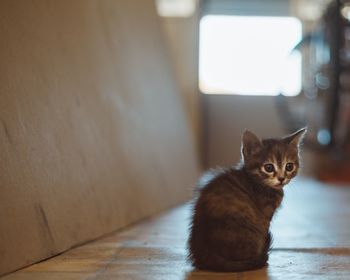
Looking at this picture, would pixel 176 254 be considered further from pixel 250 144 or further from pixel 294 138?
pixel 294 138

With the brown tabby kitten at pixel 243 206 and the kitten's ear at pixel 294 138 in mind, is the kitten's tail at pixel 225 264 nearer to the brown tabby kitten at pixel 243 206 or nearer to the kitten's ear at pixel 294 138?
the brown tabby kitten at pixel 243 206

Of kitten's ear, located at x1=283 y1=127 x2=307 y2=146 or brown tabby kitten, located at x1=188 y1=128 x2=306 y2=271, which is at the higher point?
kitten's ear, located at x1=283 y1=127 x2=307 y2=146

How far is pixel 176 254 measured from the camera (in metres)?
2.18

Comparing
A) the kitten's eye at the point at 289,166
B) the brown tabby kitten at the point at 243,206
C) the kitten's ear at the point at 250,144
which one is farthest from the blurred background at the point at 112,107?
the kitten's eye at the point at 289,166

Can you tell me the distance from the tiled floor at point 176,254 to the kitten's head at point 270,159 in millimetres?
323

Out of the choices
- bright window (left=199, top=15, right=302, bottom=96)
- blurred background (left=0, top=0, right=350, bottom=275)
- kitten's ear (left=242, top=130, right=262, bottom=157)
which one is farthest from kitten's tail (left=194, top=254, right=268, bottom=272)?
bright window (left=199, top=15, right=302, bottom=96)

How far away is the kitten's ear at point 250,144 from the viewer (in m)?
2.03

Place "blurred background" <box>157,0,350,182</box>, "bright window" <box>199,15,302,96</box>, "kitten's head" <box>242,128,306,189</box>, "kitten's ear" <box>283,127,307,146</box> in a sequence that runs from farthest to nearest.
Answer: "bright window" <box>199,15,302,96</box>, "blurred background" <box>157,0,350,182</box>, "kitten's ear" <box>283,127,307,146</box>, "kitten's head" <box>242,128,306,189</box>

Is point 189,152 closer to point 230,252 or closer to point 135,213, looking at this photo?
point 135,213

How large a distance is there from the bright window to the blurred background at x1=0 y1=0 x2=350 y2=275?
0.09 m

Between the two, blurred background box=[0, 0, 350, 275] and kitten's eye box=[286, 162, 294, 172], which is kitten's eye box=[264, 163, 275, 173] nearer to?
kitten's eye box=[286, 162, 294, 172]

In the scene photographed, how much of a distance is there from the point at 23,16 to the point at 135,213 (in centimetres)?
131

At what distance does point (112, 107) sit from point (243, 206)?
1296 mm

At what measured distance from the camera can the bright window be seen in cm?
709
